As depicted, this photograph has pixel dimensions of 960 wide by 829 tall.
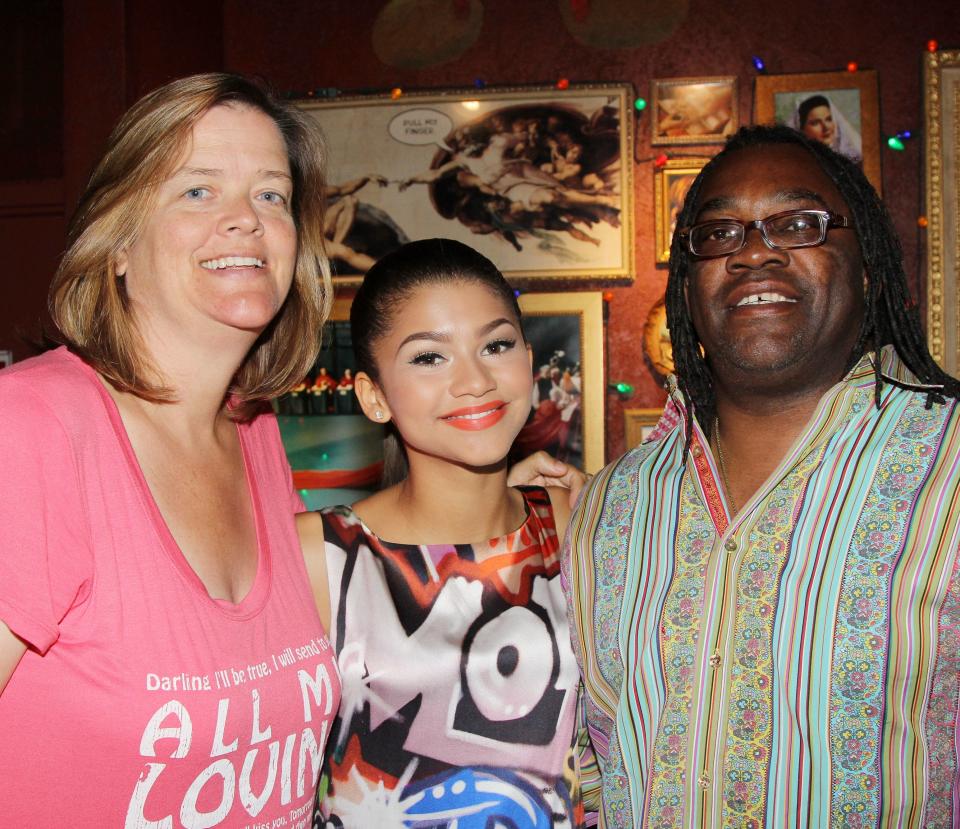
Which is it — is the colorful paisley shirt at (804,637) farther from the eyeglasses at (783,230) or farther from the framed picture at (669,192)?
the framed picture at (669,192)

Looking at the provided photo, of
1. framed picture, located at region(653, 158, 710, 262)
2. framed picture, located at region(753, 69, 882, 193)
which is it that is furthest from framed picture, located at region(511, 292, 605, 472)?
framed picture, located at region(753, 69, 882, 193)

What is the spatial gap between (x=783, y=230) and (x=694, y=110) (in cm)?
219

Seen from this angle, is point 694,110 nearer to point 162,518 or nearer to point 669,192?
point 669,192

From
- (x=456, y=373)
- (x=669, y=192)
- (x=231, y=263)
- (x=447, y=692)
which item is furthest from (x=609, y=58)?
(x=447, y=692)

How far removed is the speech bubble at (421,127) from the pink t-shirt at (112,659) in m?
2.50

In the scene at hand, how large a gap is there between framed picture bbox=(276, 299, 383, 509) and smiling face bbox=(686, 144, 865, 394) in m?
2.28

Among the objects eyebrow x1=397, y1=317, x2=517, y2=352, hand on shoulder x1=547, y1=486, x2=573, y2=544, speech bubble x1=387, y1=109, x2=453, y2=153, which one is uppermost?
speech bubble x1=387, y1=109, x2=453, y2=153

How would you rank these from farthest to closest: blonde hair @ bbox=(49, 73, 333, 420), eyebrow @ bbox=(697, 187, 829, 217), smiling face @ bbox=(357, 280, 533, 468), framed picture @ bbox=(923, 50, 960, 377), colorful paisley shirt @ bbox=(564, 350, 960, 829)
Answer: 1. framed picture @ bbox=(923, 50, 960, 377)
2. smiling face @ bbox=(357, 280, 533, 468)
3. eyebrow @ bbox=(697, 187, 829, 217)
4. blonde hair @ bbox=(49, 73, 333, 420)
5. colorful paisley shirt @ bbox=(564, 350, 960, 829)

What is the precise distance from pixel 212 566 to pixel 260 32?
10.2 ft

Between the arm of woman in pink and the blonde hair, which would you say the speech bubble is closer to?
the blonde hair

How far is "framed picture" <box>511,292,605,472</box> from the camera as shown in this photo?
11.9ft

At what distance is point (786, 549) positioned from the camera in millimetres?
1507

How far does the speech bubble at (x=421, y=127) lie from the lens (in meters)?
3.70

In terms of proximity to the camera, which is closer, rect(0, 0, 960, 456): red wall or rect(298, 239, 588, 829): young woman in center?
rect(298, 239, 588, 829): young woman in center
